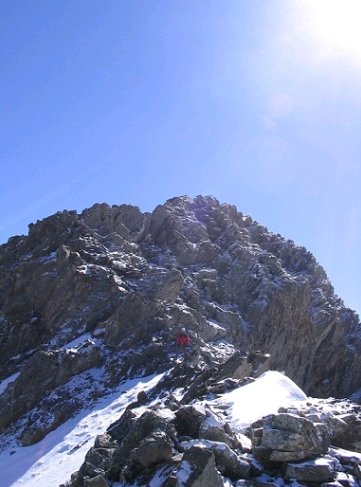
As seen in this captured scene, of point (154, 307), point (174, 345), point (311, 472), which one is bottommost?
point (311, 472)

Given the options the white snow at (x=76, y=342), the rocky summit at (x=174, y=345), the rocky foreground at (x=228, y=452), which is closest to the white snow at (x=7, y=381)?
the rocky summit at (x=174, y=345)

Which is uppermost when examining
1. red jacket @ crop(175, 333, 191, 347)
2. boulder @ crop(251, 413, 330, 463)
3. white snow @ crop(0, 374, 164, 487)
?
red jacket @ crop(175, 333, 191, 347)

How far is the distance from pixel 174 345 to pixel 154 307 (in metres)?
5.00

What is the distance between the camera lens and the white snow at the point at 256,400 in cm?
2087

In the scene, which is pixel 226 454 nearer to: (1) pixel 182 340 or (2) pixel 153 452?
(2) pixel 153 452

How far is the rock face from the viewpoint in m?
38.3

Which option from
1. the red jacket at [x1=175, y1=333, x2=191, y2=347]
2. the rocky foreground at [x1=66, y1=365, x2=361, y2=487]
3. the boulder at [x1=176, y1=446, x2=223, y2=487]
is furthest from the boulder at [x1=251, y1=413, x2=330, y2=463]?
the red jacket at [x1=175, y1=333, x2=191, y2=347]

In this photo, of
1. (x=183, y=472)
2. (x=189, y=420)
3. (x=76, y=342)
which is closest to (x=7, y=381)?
(x=76, y=342)

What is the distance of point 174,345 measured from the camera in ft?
137

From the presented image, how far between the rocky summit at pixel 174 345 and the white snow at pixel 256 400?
454 mm

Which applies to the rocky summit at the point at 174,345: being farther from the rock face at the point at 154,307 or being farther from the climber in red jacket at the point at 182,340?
the climber in red jacket at the point at 182,340

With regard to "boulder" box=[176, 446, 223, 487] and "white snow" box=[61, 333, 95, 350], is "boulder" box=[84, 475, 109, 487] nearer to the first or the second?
"boulder" box=[176, 446, 223, 487]

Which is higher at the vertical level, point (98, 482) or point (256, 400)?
point (256, 400)

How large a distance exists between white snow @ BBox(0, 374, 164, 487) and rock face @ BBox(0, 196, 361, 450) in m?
1.46
